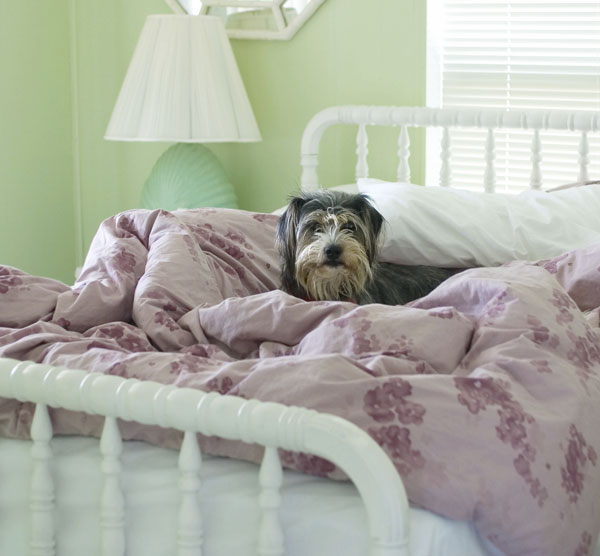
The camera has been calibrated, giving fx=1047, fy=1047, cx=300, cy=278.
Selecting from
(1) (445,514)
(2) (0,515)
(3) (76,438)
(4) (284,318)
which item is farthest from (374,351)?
(2) (0,515)

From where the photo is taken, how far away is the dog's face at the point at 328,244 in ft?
6.50

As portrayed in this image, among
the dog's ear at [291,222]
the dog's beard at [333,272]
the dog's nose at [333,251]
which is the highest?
the dog's ear at [291,222]

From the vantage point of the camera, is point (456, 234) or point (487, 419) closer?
point (487, 419)

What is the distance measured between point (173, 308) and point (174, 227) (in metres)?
0.32

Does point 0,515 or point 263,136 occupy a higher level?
point 263,136

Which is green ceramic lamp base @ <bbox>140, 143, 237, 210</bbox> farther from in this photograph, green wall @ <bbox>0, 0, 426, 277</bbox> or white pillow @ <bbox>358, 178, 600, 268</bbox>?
white pillow @ <bbox>358, 178, 600, 268</bbox>

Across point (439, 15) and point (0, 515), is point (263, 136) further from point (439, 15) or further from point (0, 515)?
point (0, 515)

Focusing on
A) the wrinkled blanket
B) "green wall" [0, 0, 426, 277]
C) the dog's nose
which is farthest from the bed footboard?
"green wall" [0, 0, 426, 277]

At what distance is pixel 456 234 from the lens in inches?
86.7

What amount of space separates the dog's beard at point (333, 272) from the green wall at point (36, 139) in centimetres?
173

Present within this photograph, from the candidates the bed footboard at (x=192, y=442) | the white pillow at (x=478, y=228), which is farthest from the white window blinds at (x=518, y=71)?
the bed footboard at (x=192, y=442)

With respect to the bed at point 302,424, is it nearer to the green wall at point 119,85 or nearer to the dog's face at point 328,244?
the dog's face at point 328,244

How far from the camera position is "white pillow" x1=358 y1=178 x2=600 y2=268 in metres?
2.18

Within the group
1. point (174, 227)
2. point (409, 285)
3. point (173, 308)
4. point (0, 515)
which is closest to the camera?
point (0, 515)
